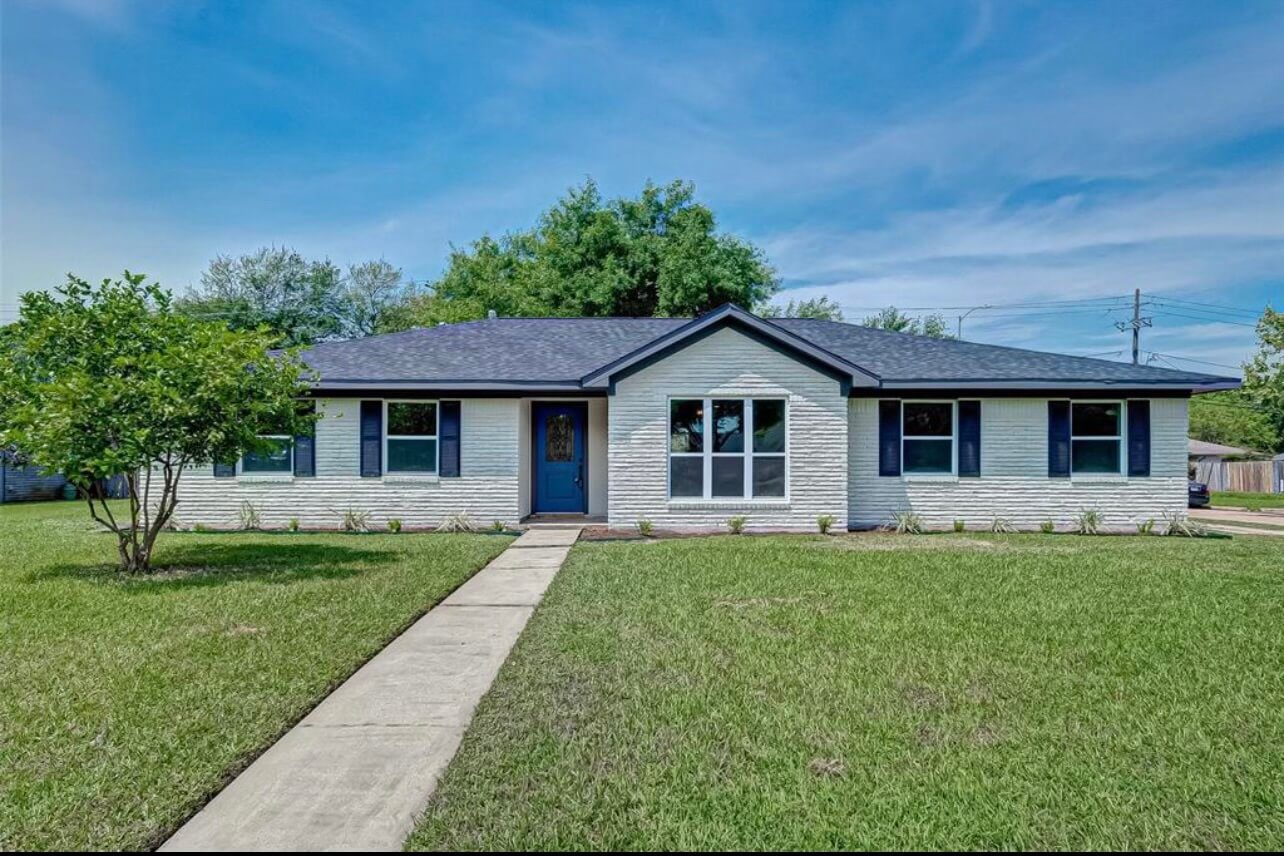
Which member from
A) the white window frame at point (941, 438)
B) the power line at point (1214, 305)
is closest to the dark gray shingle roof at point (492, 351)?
the white window frame at point (941, 438)

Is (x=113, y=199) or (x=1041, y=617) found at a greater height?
(x=113, y=199)

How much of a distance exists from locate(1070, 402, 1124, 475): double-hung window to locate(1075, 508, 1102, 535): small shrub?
744 millimetres

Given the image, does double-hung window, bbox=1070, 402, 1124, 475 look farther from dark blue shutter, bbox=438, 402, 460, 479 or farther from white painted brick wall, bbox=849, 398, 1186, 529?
dark blue shutter, bbox=438, 402, 460, 479

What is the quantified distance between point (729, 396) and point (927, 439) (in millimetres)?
3994

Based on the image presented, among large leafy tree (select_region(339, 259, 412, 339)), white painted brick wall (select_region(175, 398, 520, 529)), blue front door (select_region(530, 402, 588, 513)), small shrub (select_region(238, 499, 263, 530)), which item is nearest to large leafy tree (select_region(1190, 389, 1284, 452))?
large leafy tree (select_region(339, 259, 412, 339))

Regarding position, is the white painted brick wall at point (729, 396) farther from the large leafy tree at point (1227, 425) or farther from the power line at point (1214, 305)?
the large leafy tree at point (1227, 425)

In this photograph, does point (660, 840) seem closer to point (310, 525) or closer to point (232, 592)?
point (232, 592)

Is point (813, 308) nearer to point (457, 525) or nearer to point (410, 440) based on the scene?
point (410, 440)

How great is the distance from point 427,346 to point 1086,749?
1364 centimetres

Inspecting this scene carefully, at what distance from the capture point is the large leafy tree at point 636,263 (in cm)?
2791

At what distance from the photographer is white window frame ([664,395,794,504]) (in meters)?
12.5

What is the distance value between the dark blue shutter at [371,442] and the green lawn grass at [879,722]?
7255 mm

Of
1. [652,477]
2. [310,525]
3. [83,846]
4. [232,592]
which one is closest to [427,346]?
[310,525]

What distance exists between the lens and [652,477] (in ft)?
41.5
